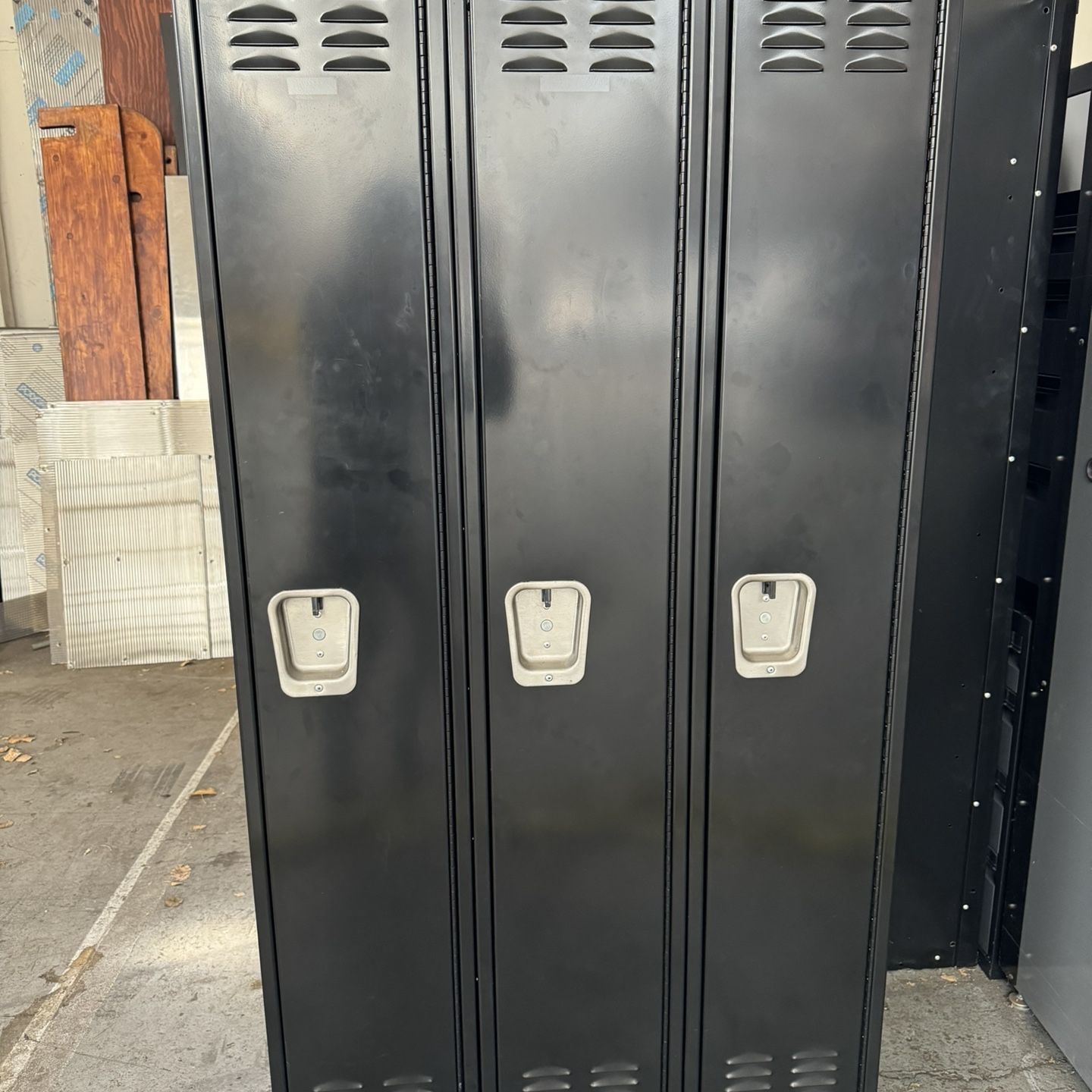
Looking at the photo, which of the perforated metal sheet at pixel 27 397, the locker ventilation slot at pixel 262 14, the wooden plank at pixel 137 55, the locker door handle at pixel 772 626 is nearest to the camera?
the locker ventilation slot at pixel 262 14

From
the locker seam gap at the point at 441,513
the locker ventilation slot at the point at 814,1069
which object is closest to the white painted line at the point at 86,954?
the locker seam gap at the point at 441,513

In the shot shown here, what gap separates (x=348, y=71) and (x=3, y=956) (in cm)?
245

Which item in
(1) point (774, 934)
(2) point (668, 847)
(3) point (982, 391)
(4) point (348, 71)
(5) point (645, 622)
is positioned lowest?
(1) point (774, 934)

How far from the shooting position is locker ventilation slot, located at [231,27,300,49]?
1.38 m

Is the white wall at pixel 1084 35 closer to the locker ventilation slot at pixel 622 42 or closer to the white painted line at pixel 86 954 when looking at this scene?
the locker ventilation slot at pixel 622 42

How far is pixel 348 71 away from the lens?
54.9 inches

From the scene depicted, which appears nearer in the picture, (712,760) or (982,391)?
(712,760)

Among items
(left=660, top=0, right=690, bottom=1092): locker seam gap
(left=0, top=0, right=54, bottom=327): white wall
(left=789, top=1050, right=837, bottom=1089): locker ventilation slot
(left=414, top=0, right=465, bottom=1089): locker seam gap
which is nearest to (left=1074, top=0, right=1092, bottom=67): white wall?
(left=660, top=0, right=690, bottom=1092): locker seam gap

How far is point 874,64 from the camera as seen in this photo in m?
1.43

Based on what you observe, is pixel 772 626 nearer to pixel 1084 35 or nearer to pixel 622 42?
pixel 622 42

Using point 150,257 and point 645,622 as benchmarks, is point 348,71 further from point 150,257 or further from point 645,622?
point 150,257

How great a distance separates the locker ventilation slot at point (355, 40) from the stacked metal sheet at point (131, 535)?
3256mm

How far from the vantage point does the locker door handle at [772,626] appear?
5.34 ft

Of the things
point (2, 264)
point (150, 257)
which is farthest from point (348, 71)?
point (2, 264)
